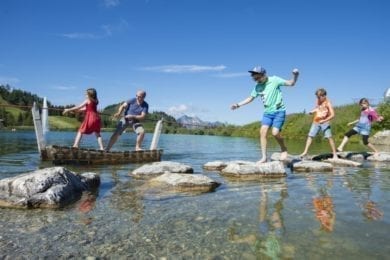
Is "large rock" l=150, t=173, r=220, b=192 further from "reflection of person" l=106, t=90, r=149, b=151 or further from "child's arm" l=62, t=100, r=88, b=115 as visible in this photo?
"reflection of person" l=106, t=90, r=149, b=151

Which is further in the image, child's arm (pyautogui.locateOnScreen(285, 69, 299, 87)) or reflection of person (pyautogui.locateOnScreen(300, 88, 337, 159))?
reflection of person (pyautogui.locateOnScreen(300, 88, 337, 159))

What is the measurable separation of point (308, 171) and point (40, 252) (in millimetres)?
9649

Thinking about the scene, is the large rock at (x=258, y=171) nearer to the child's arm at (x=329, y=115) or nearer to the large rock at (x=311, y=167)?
the large rock at (x=311, y=167)

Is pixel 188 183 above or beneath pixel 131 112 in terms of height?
beneath

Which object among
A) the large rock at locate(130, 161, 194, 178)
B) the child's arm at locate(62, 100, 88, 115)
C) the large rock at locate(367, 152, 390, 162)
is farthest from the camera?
the large rock at locate(367, 152, 390, 162)

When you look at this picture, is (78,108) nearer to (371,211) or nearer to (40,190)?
(40,190)

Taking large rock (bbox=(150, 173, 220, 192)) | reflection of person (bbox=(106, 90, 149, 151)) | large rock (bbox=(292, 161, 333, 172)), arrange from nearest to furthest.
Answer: large rock (bbox=(150, 173, 220, 192))
large rock (bbox=(292, 161, 333, 172))
reflection of person (bbox=(106, 90, 149, 151))

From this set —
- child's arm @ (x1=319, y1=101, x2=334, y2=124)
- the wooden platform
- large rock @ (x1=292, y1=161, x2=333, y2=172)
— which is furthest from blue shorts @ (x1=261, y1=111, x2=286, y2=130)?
the wooden platform

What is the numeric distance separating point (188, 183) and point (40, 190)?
335 centimetres

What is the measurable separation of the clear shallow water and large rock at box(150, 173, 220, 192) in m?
0.38

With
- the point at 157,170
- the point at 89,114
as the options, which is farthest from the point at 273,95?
the point at 89,114

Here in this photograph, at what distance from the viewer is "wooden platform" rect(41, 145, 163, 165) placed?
13.4 meters

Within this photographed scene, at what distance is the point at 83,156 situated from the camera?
540 inches

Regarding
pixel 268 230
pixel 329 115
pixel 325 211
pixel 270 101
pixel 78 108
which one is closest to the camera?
pixel 268 230
